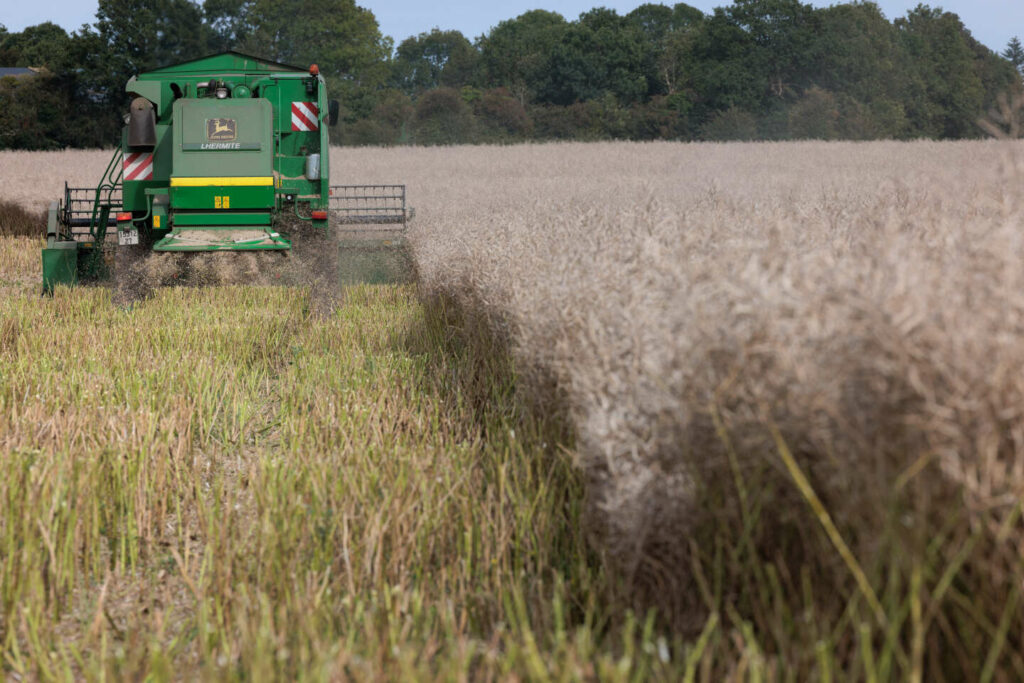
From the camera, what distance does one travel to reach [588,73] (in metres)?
58.1

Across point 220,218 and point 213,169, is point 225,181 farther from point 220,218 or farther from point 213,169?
point 220,218

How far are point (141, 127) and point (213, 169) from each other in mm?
849

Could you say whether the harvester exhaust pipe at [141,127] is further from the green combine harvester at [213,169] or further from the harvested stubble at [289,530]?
the harvested stubble at [289,530]

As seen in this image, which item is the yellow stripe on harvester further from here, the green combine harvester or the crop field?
the crop field

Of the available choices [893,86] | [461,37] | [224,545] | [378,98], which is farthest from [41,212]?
[461,37]

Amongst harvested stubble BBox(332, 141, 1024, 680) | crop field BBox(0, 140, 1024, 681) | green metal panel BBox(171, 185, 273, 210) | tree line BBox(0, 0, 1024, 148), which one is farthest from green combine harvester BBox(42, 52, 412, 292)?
tree line BBox(0, 0, 1024, 148)

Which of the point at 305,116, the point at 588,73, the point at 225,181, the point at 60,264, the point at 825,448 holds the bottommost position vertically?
the point at 60,264

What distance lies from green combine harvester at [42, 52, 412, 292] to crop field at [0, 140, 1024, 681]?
3099 millimetres

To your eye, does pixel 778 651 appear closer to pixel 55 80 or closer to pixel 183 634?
pixel 183 634

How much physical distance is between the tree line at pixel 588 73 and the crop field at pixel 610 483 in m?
43.7

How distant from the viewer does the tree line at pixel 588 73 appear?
45281 millimetres

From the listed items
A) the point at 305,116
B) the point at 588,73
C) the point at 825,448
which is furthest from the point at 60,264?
the point at 588,73

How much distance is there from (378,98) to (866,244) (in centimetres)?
5288

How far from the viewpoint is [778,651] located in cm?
221
